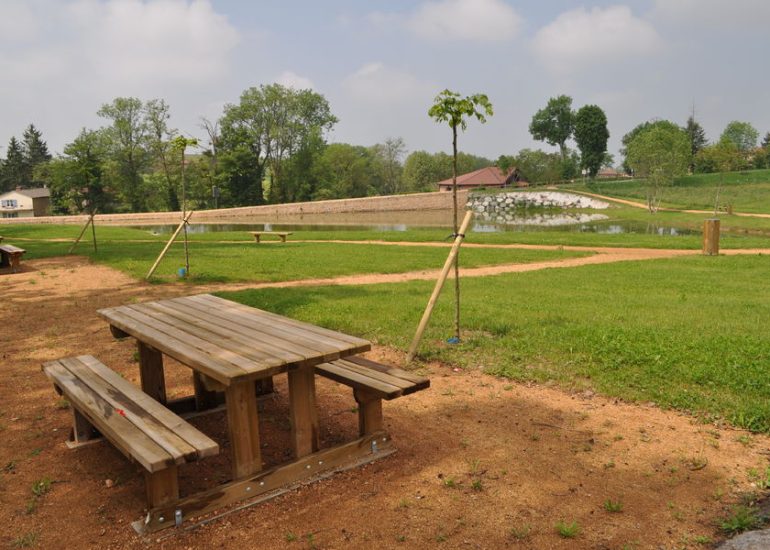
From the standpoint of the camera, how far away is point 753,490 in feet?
11.5

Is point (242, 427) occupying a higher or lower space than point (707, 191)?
lower

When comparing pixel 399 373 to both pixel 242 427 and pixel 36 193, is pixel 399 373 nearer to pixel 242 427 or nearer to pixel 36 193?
pixel 242 427

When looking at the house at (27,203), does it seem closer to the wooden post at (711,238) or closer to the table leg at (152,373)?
the wooden post at (711,238)

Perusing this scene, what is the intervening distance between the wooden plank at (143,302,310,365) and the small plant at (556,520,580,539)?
161 cm

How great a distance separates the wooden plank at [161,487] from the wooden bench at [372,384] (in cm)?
121

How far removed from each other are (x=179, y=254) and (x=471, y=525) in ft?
49.7

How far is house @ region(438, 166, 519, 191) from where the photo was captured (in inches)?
3177

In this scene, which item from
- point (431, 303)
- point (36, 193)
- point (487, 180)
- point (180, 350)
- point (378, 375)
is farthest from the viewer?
point (487, 180)

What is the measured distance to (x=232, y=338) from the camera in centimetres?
387

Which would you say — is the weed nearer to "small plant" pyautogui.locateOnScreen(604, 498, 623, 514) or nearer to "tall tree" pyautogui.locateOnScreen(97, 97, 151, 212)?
"small plant" pyautogui.locateOnScreen(604, 498, 623, 514)

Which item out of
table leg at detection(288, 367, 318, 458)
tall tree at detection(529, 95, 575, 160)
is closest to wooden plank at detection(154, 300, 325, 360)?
table leg at detection(288, 367, 318, 458)

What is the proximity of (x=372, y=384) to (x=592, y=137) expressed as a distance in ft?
271

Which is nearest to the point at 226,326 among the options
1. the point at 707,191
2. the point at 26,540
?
the point at 26,540

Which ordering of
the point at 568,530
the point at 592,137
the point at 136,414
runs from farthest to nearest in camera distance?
the point at 592,137 → the point at 136,414 → the point at 568,530
